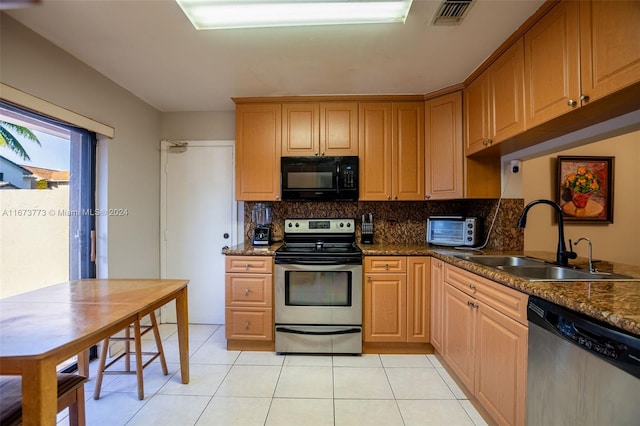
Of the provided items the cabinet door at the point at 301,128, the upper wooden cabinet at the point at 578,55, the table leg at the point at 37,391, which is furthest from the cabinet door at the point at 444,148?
the table leg at the point at 37,391

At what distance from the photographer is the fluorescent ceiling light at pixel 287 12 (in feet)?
4.87

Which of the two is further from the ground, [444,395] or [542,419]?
[542,419]

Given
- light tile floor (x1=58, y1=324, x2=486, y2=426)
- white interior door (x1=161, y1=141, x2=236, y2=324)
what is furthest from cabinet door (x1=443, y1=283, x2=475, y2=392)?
white interior door (x1=161, y1=141, x2=236, y2=324)

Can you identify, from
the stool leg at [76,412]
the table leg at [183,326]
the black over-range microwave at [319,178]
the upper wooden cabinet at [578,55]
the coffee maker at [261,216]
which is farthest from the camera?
the coffee maker at [261,216]

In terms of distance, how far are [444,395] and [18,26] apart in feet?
11.6

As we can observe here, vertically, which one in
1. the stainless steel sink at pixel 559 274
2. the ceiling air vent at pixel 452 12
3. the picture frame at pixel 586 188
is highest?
the ceiling air vent at pixel 452 12

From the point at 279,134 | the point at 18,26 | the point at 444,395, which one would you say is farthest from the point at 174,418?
the point at 18,26

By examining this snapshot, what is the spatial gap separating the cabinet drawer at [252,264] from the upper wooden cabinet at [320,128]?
3.46ft

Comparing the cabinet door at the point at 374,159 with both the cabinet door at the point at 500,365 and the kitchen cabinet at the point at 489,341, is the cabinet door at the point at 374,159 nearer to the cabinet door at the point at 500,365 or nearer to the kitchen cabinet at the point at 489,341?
the kitchen cabinet at the point at 489,341

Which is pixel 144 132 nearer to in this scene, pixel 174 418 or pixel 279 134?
pixel 279 134

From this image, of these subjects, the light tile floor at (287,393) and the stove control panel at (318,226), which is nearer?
the light tile floor at (287,393)

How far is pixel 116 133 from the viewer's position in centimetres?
243

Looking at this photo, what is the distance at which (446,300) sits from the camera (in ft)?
6.81

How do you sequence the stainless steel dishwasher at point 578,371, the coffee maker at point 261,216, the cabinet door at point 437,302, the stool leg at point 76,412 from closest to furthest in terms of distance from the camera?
1. the stainless steel dishwasher at point 578,371
2. the stool leg at point 76,412
3. the cabinet door at point 437,302
4. the coffee maker at point 261,216
